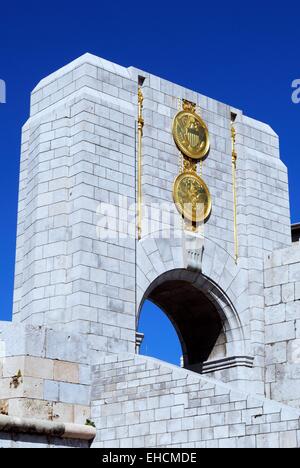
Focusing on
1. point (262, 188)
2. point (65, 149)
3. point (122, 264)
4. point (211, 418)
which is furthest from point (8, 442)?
point (262, 188)

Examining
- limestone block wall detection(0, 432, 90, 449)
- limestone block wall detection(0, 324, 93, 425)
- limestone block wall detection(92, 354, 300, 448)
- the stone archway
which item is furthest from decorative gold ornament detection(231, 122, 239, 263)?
limestone block wall detection(0, 432, 90, 449)

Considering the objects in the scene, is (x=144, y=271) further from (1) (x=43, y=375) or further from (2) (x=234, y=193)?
(2) (x=234, y=193)

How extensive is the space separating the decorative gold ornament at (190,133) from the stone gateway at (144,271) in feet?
0.13

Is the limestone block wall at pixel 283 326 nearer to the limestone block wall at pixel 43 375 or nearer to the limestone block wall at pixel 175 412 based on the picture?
the limestone block wall at pixel 175 412

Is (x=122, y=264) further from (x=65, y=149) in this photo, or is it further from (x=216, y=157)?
(x=216, y=157)

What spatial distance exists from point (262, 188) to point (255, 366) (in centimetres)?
430

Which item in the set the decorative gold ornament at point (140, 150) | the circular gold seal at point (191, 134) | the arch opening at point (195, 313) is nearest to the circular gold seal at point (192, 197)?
the circular gold seal at point (191, 134)

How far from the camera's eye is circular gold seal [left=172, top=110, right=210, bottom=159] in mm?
18344

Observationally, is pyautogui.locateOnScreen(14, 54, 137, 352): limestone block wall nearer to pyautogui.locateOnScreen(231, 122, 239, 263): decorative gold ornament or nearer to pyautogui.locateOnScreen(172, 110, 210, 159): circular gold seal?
pyautogui.locateOnScreen(172, 110, 210, 159): circular gold seal

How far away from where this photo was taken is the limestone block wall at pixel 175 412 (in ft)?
40.6

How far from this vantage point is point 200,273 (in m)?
17.8

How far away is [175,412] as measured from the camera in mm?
13680

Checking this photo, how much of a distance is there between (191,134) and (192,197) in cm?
148

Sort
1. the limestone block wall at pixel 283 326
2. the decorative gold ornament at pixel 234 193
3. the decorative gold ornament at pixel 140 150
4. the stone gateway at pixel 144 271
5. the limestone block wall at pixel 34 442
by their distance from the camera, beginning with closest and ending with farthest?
the limestone block wall at pixel 34 442 → the stone gateway at pixel 144 271 → the decorative gold ornament at pixel 140 150 → the limestone block wall at pixel 283 326 → the decorative gold ornament at pixel 234 193
